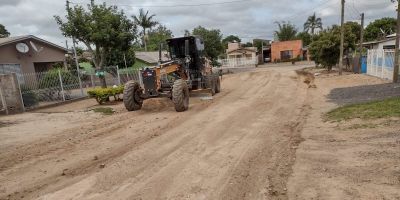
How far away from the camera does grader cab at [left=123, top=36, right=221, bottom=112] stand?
13.2 meters

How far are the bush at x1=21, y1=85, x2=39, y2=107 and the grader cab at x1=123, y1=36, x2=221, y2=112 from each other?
544cm

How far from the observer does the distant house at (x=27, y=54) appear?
21125 mm

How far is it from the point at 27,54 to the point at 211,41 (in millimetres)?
19087

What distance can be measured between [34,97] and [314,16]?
310 feet

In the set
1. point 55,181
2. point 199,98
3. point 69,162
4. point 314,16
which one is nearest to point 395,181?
point 55,181

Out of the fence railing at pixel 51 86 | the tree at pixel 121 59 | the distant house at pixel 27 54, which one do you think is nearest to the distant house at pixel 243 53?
the tree at pixel 121 59

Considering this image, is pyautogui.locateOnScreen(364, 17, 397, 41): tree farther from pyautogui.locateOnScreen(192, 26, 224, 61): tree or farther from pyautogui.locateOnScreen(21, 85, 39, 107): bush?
pyautogui.locateOnScreen(21, 85, 39, 107): bush

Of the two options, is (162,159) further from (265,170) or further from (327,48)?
(327,48)

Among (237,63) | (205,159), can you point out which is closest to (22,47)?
(205,159)

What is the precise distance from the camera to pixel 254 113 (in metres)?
11.6

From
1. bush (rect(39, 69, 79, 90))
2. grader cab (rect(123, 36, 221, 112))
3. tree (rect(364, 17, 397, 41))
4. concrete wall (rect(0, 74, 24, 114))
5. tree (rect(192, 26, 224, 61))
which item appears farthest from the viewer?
tree (rect(364, 17, 397, 41))

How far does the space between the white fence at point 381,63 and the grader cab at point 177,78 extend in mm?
9470

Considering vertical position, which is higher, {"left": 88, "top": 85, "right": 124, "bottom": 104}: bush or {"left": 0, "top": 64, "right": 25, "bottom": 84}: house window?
{"left": 0, "top": 64, "right": 25, "bottom": 84}: house window

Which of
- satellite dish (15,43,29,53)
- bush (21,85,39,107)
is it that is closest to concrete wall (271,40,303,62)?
satellite dish (15,43,29,53)
